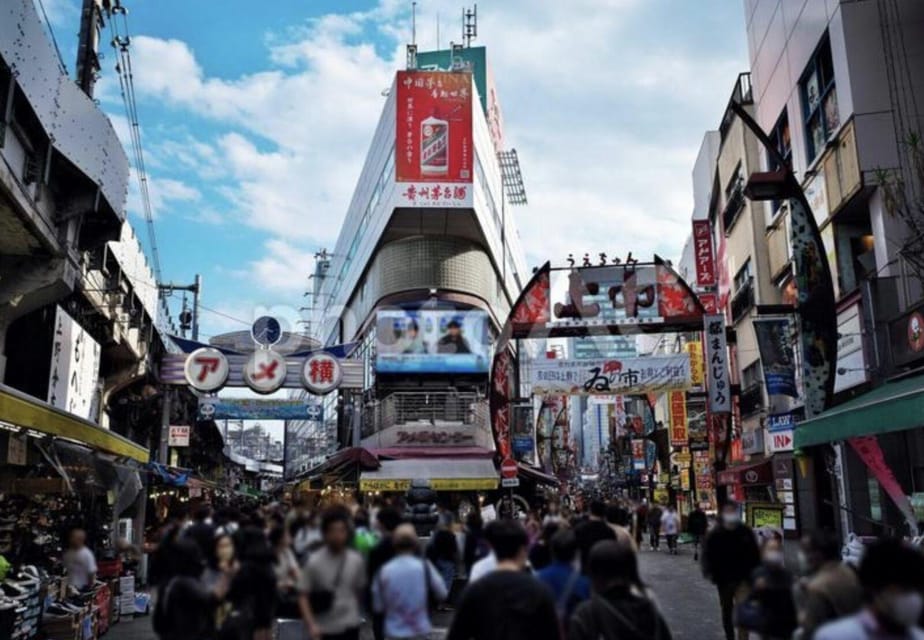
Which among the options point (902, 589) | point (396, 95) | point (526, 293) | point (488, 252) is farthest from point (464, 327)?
point (902, 589)

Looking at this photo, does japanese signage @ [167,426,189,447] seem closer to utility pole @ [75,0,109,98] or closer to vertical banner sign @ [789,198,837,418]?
utility pole @ [75,0,109,98]

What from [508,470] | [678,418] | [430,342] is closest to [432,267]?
[430,342]

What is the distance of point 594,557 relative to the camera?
530 cm

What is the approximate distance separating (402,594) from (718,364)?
18.9 meters

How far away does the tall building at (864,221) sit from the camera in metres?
15.7

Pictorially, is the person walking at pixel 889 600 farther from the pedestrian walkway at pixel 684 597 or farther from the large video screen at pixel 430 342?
the large video screen at pixel 430 342

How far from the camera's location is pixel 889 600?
3699 mm

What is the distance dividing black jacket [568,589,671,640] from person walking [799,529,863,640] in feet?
2.99

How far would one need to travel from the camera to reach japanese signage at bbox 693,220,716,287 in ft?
111

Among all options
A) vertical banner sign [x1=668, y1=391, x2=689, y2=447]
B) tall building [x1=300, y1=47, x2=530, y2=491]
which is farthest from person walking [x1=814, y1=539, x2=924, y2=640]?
vertical banner sign [x1=668, y1=391, x2=689, y2=447]

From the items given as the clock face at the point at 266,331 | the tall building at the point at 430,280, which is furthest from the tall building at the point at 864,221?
the clock face at the point at 266,331

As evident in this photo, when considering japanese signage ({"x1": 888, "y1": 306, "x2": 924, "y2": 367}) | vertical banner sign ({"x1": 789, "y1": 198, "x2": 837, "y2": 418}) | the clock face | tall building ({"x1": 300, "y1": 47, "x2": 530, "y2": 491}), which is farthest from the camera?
tall building ({"x1": 300, "y1": 47, "x2": 530, "y2": 491})

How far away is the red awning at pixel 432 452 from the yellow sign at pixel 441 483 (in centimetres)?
304

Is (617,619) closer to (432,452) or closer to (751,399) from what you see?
(751,399)
